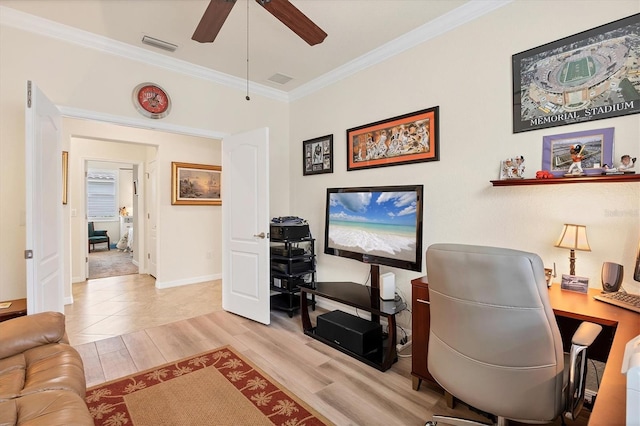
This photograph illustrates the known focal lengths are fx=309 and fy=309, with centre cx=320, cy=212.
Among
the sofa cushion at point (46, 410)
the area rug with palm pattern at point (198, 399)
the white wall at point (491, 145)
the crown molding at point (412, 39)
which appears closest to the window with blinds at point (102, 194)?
the crown molding at point (412, 39)

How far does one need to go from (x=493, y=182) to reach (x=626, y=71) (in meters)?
0.90

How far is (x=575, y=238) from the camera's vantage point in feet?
5.99

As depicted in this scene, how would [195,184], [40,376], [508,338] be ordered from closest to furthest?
[508,338] → [40,376] → [195,184]

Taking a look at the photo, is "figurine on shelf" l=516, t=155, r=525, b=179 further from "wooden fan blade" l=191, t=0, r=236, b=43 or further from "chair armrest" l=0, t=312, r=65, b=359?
"chair armrest" l=0, t=312, r=65, b=359

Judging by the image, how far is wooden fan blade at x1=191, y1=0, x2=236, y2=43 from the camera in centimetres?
170

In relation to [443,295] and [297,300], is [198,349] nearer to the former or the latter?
[297,300]

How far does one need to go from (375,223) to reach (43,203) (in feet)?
8.71

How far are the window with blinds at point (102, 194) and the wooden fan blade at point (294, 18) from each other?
9603 millimetres

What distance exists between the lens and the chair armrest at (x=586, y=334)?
1221mm

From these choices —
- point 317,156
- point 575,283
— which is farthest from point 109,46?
point 575,283

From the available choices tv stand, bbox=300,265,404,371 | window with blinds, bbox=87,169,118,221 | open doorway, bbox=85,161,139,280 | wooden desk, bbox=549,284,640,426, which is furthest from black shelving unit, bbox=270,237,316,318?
window with blinds, bbox=87,169,118,221

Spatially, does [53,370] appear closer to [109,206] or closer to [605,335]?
[605,335]

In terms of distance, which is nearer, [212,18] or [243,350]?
[212,18]

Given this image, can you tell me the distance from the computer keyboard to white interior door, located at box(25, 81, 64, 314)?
3.50 metres
